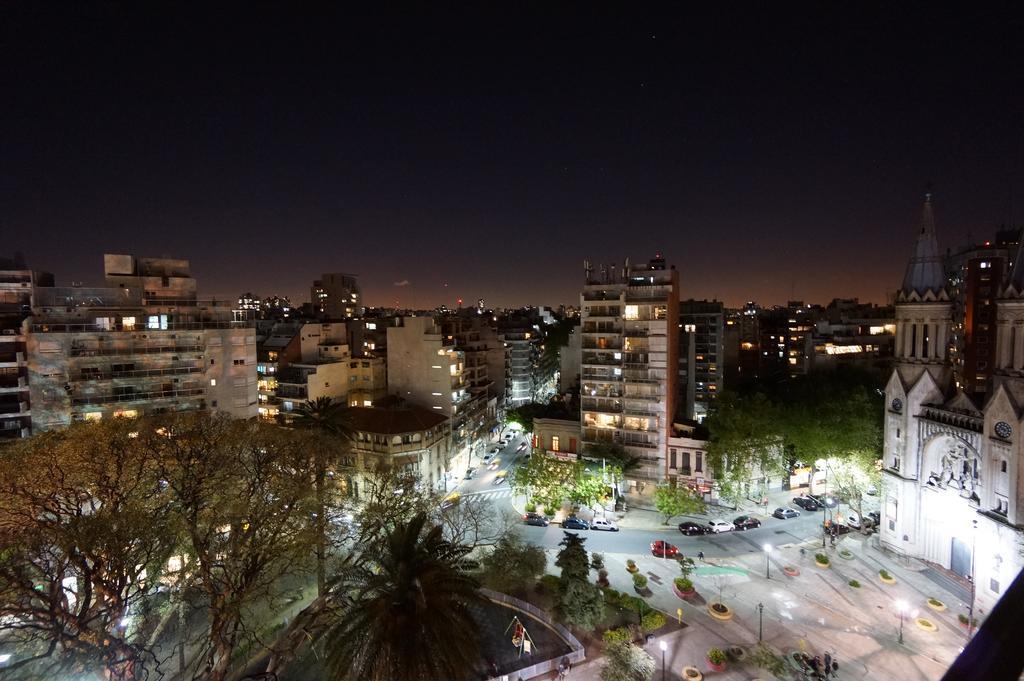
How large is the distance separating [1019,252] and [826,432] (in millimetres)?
18576

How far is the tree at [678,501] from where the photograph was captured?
40594 mm

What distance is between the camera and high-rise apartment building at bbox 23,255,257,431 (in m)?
41.3

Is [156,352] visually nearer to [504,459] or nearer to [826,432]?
[504,459]

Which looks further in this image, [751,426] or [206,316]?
[206,316]

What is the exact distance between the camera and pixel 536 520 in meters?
44.6

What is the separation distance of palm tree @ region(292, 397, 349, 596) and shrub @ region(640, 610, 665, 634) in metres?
16.2

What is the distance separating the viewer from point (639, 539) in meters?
40.7

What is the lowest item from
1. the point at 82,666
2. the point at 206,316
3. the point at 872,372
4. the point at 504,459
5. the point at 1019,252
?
the point at 504,459

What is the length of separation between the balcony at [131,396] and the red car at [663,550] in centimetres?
4014

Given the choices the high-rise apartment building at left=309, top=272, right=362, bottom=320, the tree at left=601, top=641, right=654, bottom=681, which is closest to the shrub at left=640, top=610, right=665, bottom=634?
the tree at left=601, top=641, right=654, bottom=681

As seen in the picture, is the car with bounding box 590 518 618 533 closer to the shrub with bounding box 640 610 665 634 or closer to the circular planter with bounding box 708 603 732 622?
the circular planter with bounding box 708 603 732 622

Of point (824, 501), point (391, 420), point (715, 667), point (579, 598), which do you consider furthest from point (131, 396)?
point (824, 501)

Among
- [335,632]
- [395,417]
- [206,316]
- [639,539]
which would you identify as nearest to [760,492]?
[639,539]

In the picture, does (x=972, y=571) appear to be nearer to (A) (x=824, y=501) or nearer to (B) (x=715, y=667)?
(A) (x=824, y=501)
